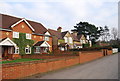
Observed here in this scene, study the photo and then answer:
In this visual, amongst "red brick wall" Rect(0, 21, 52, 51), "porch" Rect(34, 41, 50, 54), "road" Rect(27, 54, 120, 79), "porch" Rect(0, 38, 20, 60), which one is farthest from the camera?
"porch" Rect(34, 41, 50, 54)

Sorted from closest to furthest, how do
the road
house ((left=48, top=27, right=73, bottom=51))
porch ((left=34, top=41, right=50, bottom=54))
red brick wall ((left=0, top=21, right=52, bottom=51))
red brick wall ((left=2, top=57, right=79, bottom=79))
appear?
red brick wall ((left=2, top=57, right=79, bottom=79)) → the road → red brick wall ((left=0, top=21, right=52, bottom=51)) → porch ((left=34, top=41, right=50, bottom=54)) → house ((left=48, top=27, right=73, bottom=51))

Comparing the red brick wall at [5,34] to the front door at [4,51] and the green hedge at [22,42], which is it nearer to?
the green hedge at [22,42]

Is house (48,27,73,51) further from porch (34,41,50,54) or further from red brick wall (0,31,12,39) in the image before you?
red brick wall (0,31,12,39)

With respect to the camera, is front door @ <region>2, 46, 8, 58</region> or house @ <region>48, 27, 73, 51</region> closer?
front door @ <region>2, 46, 8, 58</region>

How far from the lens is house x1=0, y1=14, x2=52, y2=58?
66.7 ft

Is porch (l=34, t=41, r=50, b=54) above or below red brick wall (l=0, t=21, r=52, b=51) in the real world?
below

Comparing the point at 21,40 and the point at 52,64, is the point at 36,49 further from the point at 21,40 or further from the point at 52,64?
the point at 52,64

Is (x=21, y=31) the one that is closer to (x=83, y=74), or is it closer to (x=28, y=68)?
(x=28, y=68)

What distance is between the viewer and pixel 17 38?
74.3 ft

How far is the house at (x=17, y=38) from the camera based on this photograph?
801 inches

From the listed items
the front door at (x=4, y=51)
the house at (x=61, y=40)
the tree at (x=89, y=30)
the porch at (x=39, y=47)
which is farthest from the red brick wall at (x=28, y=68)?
the tree at (x=89, y=30)

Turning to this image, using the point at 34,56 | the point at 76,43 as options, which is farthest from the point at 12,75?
the point at 76,43

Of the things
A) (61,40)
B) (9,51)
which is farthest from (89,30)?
(9,51)

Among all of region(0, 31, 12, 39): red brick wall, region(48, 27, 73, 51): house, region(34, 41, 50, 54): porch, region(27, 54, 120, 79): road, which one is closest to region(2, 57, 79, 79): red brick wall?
region(27, 54, 120, 79): road
